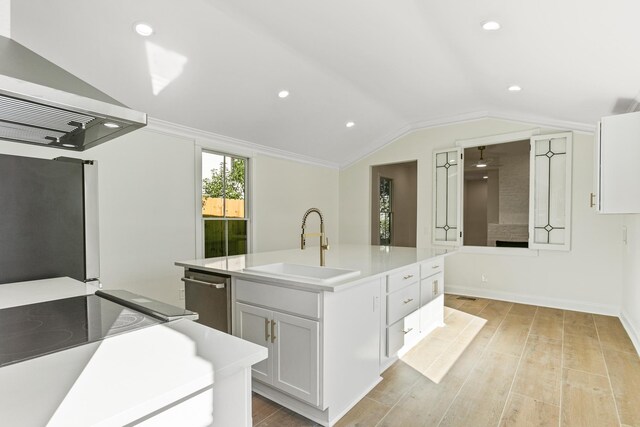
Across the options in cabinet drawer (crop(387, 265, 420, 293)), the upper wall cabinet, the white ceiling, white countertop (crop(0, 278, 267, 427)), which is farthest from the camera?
the upper wall cabinet

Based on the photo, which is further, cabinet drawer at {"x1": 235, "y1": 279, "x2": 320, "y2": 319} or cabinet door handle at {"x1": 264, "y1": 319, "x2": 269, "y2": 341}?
cabinet door handle at {"x1": 264, "y1": 319, "x2": 269, "y2": 341}

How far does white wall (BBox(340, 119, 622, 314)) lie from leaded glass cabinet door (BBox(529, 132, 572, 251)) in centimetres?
10

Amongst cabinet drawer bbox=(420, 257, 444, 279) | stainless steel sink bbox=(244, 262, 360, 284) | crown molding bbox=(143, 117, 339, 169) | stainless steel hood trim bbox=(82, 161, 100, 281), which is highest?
crown molding bbox=(143, 117, 339, 169)

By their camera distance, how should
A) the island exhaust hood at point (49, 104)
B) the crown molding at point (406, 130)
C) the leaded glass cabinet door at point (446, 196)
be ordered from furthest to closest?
1. the leaded glass cabinet door at point (446, 196)
2. the crown molding at point (406, 130)
3. the island exhaust hood at point (49, 104)

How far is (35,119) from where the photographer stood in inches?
50.9

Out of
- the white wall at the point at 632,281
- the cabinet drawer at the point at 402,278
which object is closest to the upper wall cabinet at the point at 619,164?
the white wall at the point at 632,281

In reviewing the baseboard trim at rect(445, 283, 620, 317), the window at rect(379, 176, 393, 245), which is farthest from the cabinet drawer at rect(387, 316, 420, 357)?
the window at rect(379, 176, 393, 245)

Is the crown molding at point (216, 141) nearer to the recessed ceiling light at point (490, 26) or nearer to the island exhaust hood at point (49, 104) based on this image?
the island exhaust hood at point (49, 104)

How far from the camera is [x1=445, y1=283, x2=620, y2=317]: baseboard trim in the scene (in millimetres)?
4055

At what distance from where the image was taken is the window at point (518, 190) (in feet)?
14.1

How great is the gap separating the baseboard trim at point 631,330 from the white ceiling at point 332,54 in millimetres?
2184

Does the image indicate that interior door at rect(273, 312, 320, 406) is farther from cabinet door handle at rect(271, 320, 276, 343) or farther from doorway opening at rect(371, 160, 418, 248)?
doorway opening at rect(371, 160, 418, 248)

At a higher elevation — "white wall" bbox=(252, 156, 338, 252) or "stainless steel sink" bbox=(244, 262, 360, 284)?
"white wall" bbox=(252, 156, 338, 252)

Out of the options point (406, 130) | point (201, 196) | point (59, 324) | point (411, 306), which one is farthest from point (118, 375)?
point (406, 130)
